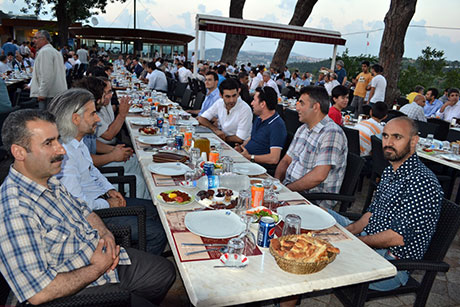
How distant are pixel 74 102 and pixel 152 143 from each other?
37.7 inches

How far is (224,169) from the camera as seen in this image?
8.28 feet

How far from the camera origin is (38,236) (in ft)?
4.53

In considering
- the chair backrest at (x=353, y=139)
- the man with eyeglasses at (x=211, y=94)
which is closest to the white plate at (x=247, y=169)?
the chair backrest at (x=353, y=139)

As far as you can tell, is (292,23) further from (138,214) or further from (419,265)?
(419,265)

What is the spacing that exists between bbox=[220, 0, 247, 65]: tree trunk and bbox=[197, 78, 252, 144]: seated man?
14.1 metres

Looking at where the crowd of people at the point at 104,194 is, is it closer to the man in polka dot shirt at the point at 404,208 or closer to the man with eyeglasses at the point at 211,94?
the man in polka dot shirt at the point at 404,208

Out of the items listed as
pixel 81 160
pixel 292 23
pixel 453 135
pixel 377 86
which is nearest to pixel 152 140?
pixel 81 160

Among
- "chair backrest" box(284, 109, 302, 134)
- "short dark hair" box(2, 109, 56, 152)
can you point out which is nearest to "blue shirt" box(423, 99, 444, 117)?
"chair backrest" box(284, 109, 302, 134)

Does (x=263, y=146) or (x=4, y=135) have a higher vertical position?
(x=4, y=135)

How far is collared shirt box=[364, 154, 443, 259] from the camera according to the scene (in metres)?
1.84

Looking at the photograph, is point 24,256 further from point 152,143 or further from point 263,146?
point 263,146

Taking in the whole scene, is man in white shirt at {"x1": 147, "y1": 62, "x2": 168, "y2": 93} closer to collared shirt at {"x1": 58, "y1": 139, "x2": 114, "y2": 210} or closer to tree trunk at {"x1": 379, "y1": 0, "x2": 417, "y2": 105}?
tree trunk at {"x1": 379, "y1": 0, "x2": 417, "y2": 105}

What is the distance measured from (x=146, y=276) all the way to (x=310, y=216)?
0.98 metres

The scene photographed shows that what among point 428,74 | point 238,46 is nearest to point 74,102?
point 238,46
